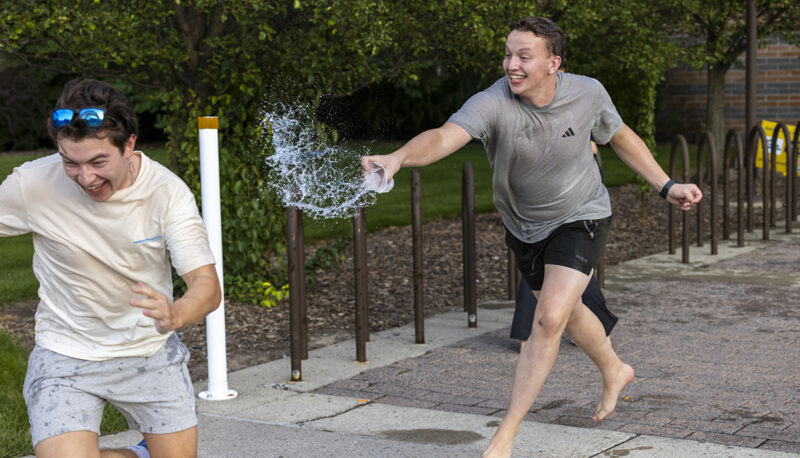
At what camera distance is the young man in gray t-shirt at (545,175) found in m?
4.44

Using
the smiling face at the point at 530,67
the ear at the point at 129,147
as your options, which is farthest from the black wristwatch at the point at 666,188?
the ear at the point at 129,147

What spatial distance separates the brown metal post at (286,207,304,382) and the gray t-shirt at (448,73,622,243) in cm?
153

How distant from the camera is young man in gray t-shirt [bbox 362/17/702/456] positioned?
444cm

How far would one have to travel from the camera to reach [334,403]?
5.49 metres

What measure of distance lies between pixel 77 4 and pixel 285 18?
4.84 ft

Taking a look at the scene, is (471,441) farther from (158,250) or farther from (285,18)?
(285,18)

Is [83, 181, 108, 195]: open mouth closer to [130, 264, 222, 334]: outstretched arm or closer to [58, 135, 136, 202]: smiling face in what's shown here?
[58, 135, 136, 202]: smiling face

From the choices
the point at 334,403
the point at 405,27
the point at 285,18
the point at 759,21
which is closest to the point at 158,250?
the point at 334,403

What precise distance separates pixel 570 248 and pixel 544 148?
17.5 inches

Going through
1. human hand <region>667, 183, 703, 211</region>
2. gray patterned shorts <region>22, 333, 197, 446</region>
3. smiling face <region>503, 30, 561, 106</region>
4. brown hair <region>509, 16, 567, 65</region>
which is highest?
brown hair <region>509, 16, 567, 65</region>

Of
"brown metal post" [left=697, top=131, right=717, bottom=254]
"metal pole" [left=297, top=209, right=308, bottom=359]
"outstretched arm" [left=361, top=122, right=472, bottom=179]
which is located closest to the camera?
"outstretched arm" [left=361, top=122, right=472, bottom=179]

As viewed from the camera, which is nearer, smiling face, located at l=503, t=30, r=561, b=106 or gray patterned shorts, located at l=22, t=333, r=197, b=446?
gray patterned shorts, located at l=22, t=333, r=197, b=446

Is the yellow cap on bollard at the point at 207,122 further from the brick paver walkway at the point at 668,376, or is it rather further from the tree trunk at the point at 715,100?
the tree trunk at the point at 715,100

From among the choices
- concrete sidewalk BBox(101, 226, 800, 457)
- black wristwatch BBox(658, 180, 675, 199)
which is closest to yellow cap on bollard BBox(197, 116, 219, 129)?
concrete sidewalk BBox(101, 226, 800, 457)
